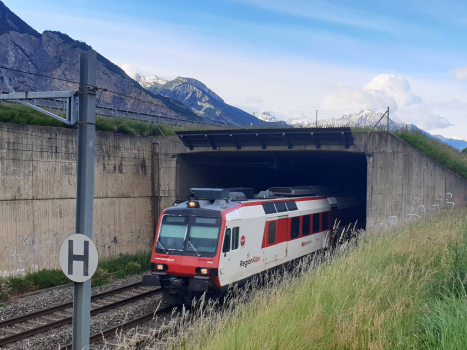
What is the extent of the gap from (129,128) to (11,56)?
238 feet

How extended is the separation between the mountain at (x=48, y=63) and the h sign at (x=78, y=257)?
73842mm

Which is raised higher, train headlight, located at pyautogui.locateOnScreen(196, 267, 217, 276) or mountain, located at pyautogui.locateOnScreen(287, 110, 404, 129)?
mountain, located at pyautogui.locateOnScreen(287, 110, 404, 129)

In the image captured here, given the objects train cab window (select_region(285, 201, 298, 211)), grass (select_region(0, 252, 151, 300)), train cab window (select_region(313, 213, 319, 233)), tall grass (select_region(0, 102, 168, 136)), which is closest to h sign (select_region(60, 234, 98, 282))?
grass (select_region(0, 252, 151, 300))

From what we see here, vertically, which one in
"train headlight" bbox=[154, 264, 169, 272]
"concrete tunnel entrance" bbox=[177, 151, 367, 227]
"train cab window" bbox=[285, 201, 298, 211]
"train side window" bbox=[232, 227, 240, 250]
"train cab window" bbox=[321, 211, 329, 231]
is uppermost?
"concrete tunnel entrance" bbox=[177, 151, 367, 227]

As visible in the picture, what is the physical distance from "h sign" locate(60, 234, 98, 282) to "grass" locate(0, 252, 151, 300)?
9.23m

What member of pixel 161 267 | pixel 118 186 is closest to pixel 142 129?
pixel 118 186

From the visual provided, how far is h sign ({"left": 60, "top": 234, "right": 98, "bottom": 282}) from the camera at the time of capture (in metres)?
5.82

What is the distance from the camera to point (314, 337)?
5121 millimetres

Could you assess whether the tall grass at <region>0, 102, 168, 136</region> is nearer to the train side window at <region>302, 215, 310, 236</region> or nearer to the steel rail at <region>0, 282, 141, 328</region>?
the steel rail at <region>0, 282, 141, 328</region>

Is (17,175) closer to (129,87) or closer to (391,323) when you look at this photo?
(391,323)

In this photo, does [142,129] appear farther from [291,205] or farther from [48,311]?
[48,311]

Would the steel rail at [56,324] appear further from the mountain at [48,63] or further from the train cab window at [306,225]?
the mountain at [48,63]

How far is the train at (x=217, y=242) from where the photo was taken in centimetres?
1123

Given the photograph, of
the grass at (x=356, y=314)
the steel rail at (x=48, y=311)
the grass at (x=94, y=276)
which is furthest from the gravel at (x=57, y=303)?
the grass at (x=356, y=314)
